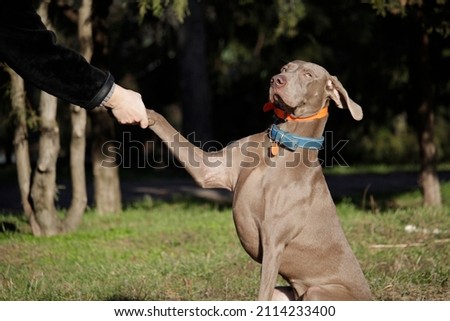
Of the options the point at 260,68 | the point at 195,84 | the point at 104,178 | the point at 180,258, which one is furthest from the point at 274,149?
the point at 260,68

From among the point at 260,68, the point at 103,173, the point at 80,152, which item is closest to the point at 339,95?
the point at 80,152

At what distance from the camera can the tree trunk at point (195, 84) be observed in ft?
53.3

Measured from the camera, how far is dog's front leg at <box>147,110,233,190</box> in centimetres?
469

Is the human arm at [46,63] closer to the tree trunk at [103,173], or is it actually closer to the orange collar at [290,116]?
the orange collar at [290,116]

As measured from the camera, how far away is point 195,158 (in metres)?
4.77

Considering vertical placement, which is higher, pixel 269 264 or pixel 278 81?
pixel 278 81

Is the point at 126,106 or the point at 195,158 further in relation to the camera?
the point at 195,158

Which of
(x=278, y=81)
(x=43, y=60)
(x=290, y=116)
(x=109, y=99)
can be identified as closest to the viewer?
(x=43, y=60)

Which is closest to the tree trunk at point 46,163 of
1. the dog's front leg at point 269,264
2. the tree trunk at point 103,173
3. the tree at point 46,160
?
the tree at point 46,160

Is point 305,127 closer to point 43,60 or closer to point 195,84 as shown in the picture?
point 43,60

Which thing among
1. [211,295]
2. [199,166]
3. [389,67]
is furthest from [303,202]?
[389,67]

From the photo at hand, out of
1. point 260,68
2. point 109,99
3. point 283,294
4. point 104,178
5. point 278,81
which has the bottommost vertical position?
point 104,178

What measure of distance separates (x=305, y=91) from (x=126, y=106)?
3.53ft

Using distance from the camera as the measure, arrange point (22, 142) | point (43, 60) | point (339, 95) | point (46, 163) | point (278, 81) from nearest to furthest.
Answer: point (43, 60) < point (278, 81) < point (339, 95) < point (46, 163) < point (22, 142)
